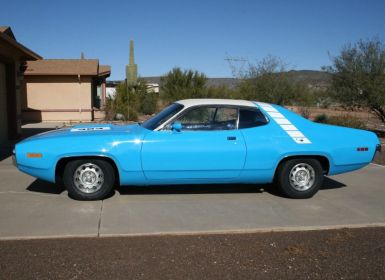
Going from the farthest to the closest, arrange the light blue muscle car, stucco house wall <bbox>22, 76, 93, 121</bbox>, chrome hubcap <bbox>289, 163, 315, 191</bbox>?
stucco house wall <bbox>22, 76, 93, 121</bbox>, chrome hubcap <bbox>289, 163, 315, 191</bbox>, the light blue muscle car

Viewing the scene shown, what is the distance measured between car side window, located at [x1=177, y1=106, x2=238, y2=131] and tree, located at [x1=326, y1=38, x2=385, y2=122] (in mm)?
11483

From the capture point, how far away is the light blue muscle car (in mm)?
5754

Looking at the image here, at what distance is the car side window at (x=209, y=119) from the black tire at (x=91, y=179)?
1.27 meters

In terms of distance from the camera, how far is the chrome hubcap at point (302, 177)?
6.27m

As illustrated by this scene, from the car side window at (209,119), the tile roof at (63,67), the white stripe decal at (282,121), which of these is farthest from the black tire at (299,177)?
the tile roof at (63,67)

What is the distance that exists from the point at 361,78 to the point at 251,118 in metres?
11.6

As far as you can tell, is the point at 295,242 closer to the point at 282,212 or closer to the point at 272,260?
the point at 272,260

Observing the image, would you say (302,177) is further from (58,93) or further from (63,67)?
(63,67)

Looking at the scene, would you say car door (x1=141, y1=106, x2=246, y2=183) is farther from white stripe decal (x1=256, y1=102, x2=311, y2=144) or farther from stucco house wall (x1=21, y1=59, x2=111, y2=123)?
stucco house wall (x1=21, y1=59, x2=111, y2=123)

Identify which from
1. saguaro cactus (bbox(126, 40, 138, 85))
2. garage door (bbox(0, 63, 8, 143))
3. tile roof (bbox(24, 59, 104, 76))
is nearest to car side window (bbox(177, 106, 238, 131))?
garage door (bbox(0, 63, 8, 143))

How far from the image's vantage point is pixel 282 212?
18.4 feet

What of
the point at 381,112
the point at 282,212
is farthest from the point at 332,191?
the point at 381,112

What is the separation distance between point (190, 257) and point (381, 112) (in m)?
15.2

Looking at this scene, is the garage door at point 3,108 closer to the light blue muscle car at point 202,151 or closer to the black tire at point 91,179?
the light blue muscle car at point 202,151
